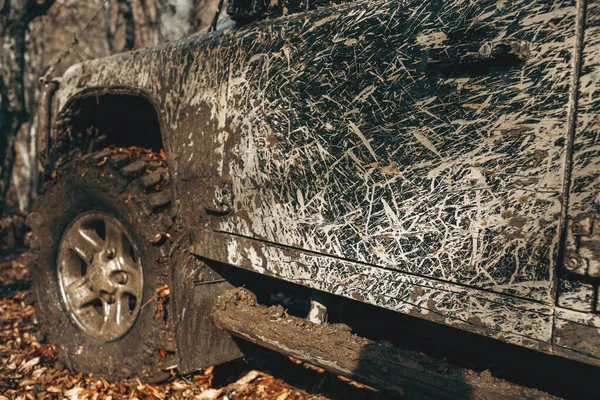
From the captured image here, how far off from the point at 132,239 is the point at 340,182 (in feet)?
4.62

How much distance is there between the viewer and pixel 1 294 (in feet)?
15.3

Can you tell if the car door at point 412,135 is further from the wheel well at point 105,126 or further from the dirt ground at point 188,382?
the wheel well at point 105,126

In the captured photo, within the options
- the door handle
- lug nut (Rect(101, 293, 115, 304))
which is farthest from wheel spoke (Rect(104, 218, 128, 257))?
the door handle

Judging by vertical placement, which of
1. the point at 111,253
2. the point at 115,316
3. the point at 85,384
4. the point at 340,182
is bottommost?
the point at 85,384

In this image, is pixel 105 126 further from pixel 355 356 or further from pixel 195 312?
pixel 355 356

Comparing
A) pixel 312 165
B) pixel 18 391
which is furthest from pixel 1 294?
pixel 312 165

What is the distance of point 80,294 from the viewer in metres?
3.33

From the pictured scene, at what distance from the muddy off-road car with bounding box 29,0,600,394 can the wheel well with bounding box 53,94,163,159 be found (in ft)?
0.07

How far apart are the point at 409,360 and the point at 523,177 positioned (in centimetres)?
78

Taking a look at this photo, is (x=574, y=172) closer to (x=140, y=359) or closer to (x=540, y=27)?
(x=540, y=27)

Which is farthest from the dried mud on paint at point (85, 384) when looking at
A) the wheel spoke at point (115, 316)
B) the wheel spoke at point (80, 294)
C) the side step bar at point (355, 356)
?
the side step bar at point (355, 356)

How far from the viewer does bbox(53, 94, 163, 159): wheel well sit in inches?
130

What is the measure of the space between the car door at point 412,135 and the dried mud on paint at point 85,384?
46.2 inches

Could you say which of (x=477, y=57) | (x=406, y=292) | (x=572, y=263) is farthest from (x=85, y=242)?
(x=572, y=263)
